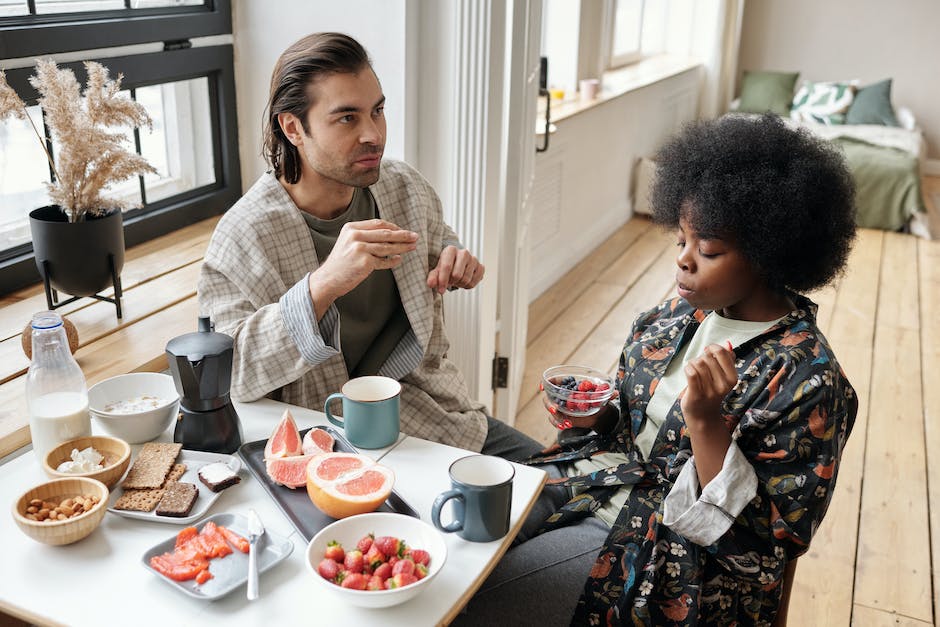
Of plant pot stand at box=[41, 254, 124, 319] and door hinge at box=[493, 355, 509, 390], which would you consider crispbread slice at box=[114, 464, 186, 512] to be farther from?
door hinge at box=[493, 355, 509, 390]

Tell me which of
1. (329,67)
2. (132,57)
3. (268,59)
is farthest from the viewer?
(268,59)

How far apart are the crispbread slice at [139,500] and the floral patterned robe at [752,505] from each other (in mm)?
670

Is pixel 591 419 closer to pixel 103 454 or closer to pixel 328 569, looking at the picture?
pixel 328 569

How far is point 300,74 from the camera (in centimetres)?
161

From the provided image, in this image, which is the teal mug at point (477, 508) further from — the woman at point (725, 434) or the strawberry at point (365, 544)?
the woman at point (725, 434)

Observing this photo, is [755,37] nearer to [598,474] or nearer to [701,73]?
[701,73]

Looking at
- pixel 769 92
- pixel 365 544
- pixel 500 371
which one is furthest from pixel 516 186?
pixel 769 92

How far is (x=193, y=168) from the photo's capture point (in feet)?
7.84

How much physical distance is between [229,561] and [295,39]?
5.13ft

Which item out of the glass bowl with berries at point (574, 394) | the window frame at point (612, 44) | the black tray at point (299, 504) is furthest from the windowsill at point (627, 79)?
the black tray at point (299, 504)

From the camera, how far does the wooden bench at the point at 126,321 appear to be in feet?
5.15

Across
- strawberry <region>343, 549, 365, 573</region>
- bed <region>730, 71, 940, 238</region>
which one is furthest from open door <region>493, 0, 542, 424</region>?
bed <region>730, 71, 940, 238</region>

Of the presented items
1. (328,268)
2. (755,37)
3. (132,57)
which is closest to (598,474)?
(328,268)

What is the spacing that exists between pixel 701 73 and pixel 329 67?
5576mm
